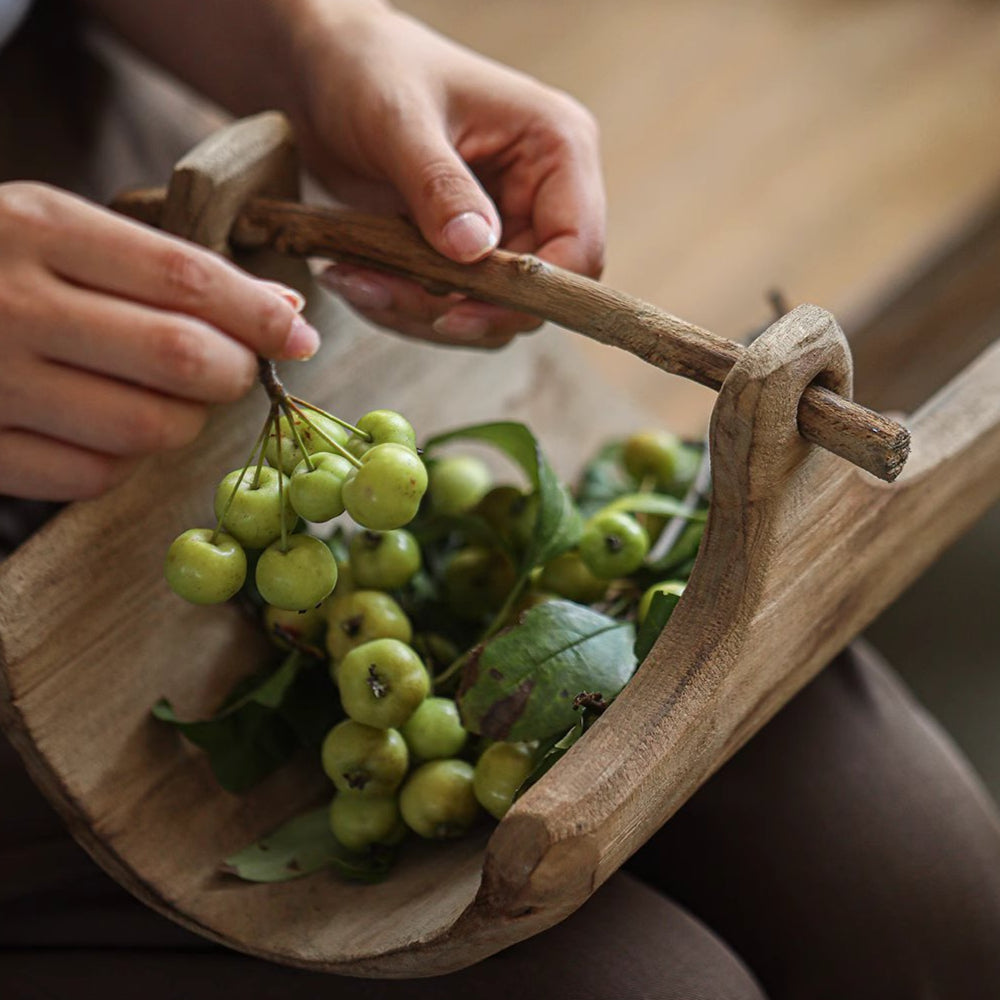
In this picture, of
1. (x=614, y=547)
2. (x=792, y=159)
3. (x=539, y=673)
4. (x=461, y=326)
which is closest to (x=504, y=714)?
(x=539, y=673)

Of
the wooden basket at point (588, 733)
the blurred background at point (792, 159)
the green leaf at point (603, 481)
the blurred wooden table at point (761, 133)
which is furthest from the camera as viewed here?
the blurred wooden table at point (761, 133)

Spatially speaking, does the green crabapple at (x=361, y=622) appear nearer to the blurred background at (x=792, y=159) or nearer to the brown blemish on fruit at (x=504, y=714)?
the brown blemish on fruit at (x=504, y=714)

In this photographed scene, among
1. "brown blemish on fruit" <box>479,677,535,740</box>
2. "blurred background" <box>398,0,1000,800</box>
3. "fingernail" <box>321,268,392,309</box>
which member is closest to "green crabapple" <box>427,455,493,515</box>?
"fingernail" <box>321,268,392,309</box>

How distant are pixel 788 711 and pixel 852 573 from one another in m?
0.22

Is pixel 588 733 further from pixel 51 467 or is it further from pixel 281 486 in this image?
pixel 51 467

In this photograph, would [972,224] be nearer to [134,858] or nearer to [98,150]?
[98,150]

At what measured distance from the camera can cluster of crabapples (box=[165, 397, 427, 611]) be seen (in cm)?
44

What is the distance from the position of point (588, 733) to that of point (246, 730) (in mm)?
219

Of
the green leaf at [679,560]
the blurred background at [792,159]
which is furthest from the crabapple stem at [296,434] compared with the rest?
the blurred background at [792,159]

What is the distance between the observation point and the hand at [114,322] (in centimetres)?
52

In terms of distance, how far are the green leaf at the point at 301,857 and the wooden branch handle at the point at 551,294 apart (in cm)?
27

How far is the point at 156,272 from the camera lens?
0.52 meters

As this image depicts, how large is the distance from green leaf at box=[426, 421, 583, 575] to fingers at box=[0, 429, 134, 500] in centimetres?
18

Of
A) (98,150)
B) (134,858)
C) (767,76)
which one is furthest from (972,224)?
(134,858)
